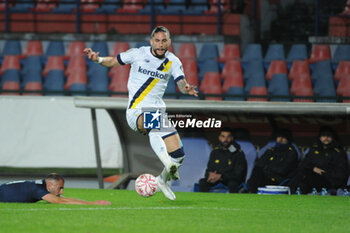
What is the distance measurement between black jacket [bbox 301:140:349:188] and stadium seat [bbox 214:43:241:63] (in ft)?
16.6

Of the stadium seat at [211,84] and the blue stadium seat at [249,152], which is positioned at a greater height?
the stadium seat at [211,84]

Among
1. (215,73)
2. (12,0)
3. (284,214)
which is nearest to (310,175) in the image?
(284,214)

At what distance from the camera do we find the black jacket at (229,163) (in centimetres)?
1005

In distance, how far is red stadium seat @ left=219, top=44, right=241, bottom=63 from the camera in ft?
48.5

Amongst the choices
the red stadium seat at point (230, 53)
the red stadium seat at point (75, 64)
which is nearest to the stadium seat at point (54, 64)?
the red stadium seat at point (75, 64)

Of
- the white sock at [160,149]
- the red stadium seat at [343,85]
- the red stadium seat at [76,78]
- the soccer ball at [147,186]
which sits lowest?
the soccer ball at [147,186]

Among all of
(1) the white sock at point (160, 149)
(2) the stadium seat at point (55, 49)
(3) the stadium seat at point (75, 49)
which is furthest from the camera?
(2) the stadium seat at point (55, 49)

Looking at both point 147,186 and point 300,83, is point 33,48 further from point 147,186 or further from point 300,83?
point 147,186

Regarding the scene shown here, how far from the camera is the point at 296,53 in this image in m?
15.1

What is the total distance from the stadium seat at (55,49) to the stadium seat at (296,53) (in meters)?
5.08

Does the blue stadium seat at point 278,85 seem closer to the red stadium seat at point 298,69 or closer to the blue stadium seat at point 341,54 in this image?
the red stadium seat at point 298,69

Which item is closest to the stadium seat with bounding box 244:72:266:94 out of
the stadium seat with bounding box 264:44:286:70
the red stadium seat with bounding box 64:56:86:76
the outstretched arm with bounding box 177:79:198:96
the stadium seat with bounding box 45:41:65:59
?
the stadium seat with bounding box 264:44:286:70

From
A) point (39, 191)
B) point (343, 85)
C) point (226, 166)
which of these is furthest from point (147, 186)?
point (343, 85)

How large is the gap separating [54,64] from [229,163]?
5.90 meters
